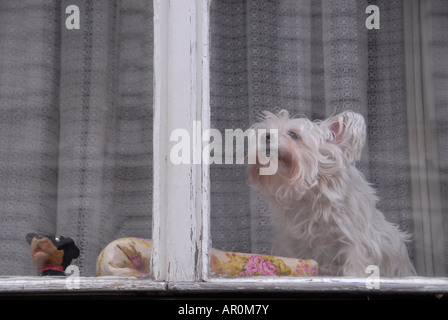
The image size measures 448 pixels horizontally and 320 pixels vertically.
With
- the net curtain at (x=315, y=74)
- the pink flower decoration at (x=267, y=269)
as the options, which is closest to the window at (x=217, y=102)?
A: the net curtain at (x=315, y=74)

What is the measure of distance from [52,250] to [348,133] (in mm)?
960

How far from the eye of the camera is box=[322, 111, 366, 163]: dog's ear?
8.01ft

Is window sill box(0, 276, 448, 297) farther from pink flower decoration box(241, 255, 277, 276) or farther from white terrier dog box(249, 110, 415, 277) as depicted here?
white terrier dog box(249, 110, 415, 277)

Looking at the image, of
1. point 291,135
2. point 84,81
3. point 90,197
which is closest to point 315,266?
point 291,135

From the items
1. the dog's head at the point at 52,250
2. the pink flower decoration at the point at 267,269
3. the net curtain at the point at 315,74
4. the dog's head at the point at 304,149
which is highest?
the net curtain at the point at 315,74

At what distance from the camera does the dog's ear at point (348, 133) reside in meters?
2.44

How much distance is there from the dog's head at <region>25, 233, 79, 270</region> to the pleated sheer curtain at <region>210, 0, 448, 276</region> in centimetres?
51

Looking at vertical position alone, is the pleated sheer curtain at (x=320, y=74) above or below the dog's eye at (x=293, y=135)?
above

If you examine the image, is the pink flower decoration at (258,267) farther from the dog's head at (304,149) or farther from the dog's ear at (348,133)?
the dog's ear at (348,133)

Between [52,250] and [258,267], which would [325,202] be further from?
[52,250]

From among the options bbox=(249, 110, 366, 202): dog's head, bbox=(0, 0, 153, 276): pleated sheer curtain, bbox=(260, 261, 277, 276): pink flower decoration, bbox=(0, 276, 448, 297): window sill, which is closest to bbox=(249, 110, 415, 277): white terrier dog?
bbox=(249, 110, 366, 202): dog's head

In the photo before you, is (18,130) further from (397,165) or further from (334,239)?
(397,165)

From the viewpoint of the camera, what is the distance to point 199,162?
209 cm

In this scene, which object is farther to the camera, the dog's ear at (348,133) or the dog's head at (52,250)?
the dog's ear at (348,133)
